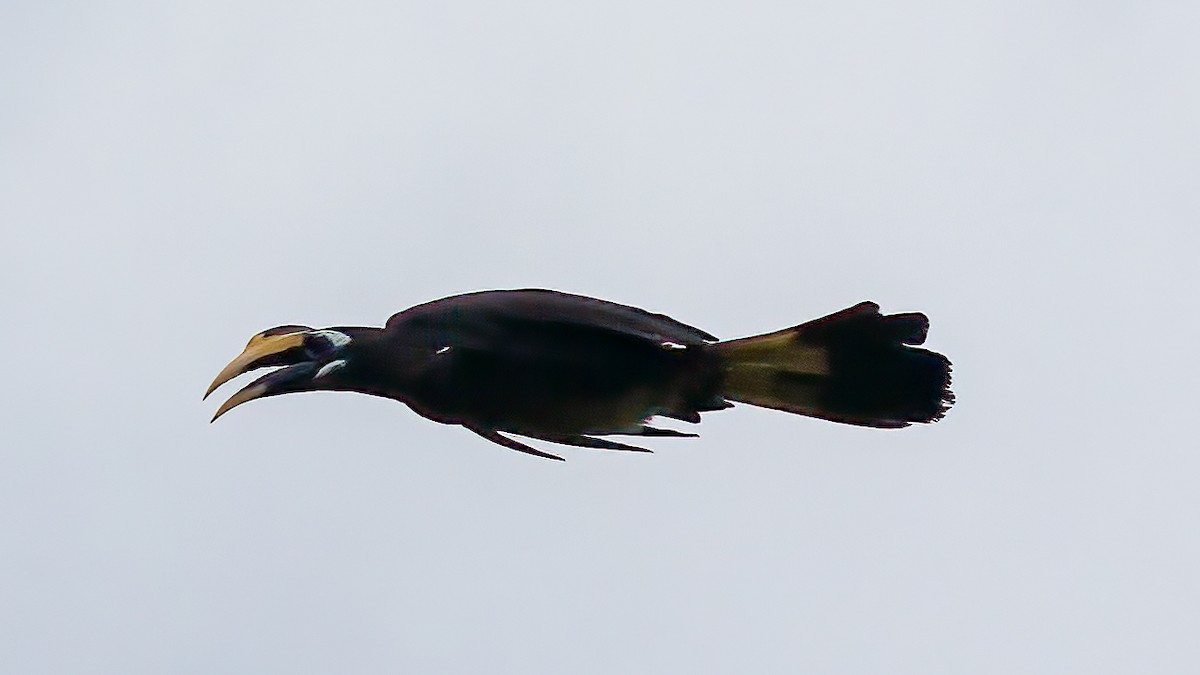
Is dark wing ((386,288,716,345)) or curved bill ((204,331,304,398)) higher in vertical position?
dark wing ((386,288,716,345))

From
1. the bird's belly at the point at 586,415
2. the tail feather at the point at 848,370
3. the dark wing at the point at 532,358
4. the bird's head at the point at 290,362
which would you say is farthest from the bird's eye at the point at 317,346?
the tail feather at the point at 848,370

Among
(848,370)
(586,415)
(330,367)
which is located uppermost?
(848,370)

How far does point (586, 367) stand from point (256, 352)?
155cm

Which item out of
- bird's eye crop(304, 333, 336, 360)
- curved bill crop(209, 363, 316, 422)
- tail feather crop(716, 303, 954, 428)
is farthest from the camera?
tail feather crop(716, 303, 954, 428)

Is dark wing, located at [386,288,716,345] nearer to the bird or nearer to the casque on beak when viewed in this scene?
the bird

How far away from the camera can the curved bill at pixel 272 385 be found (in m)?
8.44

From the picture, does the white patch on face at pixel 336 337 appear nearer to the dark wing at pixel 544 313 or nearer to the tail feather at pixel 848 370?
the dark wing at pixel 544 313

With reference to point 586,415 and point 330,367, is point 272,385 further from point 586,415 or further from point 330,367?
point 586,415

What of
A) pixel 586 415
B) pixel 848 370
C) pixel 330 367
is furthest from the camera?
pixel 848 370

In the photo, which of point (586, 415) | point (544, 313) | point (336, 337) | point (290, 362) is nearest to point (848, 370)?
point (586, 415)

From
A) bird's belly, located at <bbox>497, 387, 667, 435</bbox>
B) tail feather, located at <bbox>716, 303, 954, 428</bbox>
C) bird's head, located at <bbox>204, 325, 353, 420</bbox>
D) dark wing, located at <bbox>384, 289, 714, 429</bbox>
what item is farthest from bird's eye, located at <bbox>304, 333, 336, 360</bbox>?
tail feather, located at <bbox>716, 303, 954, 428</bbox>

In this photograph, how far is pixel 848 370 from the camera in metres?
8.94

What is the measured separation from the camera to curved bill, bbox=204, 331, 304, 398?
8485mm

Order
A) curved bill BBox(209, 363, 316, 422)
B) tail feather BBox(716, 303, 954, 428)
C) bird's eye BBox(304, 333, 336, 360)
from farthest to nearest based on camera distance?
tail feather BBox(716, 303, 954, 428), bird's eye BBox(304, 333, 336, 360), curved bill BBox(209, 363, 316, 422)
